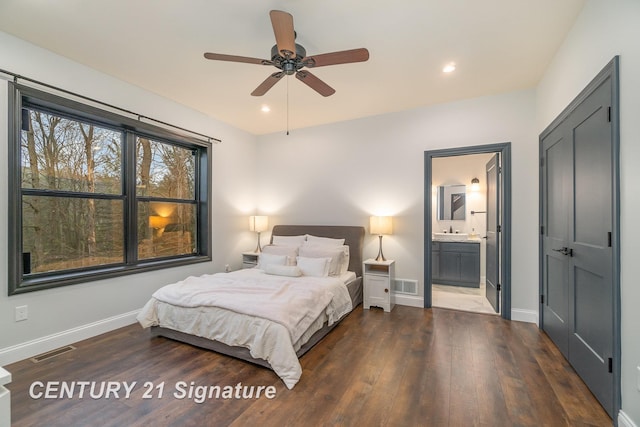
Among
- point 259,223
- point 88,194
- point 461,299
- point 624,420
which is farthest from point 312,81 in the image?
point 461,299

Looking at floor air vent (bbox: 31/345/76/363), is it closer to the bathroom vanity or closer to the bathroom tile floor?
the bathroom tile floor

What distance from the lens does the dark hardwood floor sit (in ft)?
5.75

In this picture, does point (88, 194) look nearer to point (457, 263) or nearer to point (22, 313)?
point (22, 313)

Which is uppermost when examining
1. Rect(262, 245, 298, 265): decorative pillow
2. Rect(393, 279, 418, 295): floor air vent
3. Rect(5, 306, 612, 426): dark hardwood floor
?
Rect(262, 245, 298, 265): decorative pillow

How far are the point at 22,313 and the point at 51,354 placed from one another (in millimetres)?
439

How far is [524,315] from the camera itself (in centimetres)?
338

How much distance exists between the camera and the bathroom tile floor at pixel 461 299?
152 inches

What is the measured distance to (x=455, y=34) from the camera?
2.39 metres

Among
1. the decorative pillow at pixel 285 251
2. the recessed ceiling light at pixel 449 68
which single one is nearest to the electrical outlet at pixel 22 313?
the decorative pillow at pixel 285 251

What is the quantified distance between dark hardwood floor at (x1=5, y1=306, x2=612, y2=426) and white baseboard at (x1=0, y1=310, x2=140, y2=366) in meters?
0.08

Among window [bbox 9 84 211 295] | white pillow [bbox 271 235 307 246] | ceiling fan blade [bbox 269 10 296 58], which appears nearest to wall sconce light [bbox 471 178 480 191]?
white pillow [bbox 271 235 307 246]

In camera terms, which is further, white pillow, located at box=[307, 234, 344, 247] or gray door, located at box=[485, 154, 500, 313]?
white pillow, located at box=[307, 234, 344, 247]

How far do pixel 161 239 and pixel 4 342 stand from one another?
1711mm

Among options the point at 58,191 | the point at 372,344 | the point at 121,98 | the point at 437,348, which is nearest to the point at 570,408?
the point at 437,348
